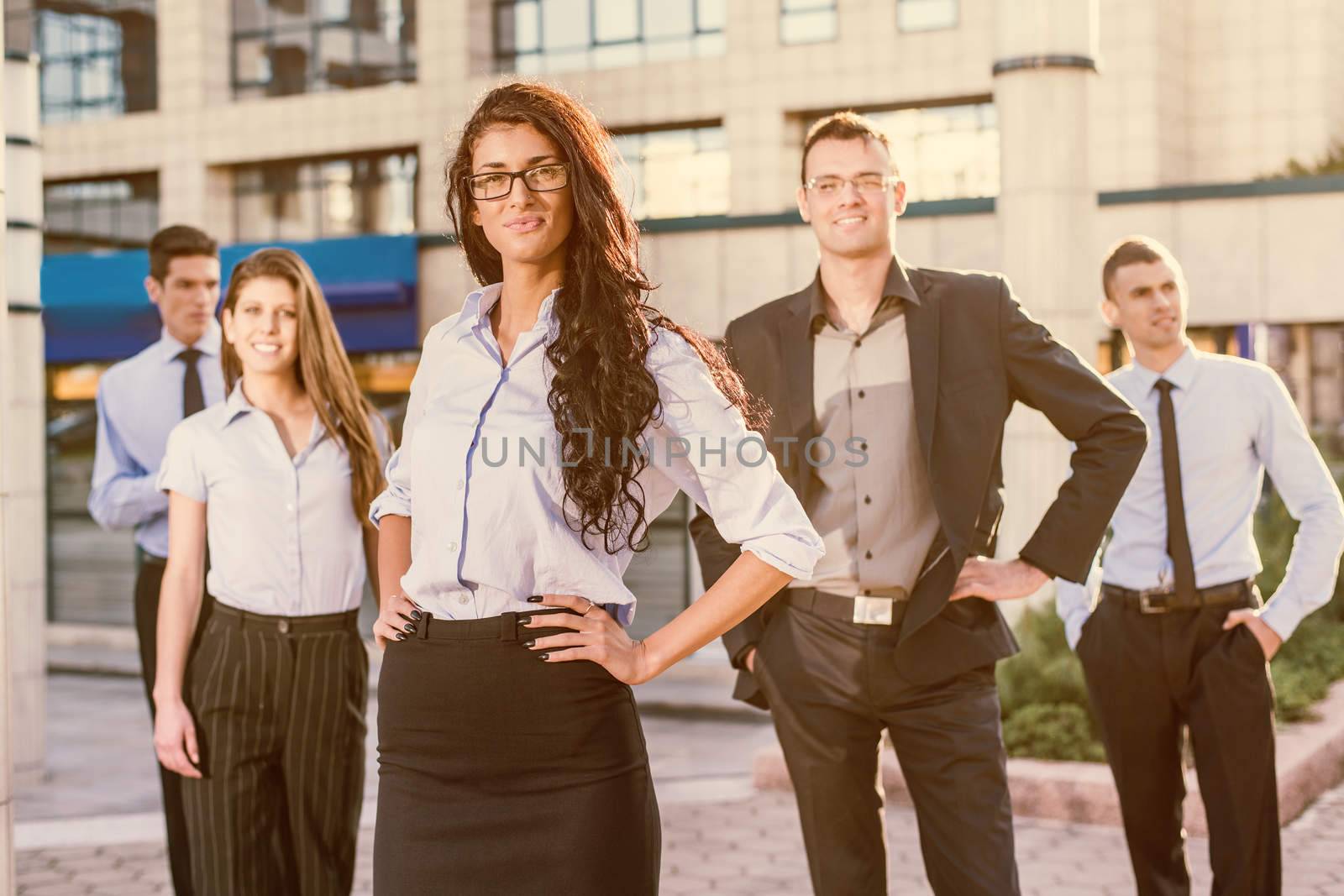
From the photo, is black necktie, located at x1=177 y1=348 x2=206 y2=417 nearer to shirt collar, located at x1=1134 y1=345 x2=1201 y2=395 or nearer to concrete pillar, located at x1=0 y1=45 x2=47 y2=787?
concrete pillar, located at x1=0 y1=45 x2=47 y2=787

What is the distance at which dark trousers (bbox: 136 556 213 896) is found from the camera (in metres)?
5.60

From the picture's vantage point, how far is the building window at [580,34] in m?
31.6

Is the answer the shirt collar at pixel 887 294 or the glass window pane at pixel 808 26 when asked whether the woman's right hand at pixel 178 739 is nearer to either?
the shirt collar at pixel 887 294

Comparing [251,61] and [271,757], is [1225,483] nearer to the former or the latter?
[271,757]

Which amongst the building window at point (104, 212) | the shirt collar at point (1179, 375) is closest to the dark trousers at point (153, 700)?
the shirt collar at point (1179, 375)

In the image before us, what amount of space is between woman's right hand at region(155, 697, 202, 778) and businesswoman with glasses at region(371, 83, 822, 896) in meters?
1.64

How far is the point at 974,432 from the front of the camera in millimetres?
4391

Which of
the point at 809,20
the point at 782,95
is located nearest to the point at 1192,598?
the point at 782,95

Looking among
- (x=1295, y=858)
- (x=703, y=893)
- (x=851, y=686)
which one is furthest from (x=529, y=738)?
(x=1295, y=858)

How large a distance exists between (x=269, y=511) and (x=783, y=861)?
3.23 metres

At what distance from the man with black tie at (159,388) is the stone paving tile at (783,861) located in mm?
1306

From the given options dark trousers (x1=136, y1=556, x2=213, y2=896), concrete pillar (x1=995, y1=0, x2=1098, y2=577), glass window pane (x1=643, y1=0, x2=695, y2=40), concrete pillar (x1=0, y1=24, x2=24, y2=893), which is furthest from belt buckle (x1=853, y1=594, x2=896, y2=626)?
glass window pane (x1=643, y1=0, x2=695, y2=40)

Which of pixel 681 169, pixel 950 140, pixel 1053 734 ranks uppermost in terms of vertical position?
pixel 950 140

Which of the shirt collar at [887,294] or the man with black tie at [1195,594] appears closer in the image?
the shirt collar at [887,294]
